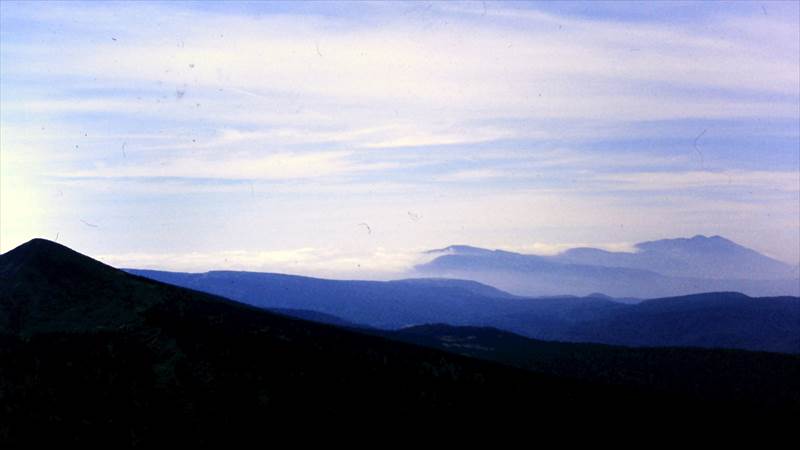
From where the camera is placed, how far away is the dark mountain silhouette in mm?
145125

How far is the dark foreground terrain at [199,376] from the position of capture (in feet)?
242

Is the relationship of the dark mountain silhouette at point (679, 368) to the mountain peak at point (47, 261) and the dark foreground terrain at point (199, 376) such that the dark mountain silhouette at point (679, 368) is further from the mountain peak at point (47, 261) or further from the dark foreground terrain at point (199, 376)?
the mountain peak at point (47, 261)

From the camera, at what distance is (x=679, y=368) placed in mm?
168000

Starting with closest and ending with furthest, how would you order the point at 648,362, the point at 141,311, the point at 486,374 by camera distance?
1. the point at 141,311
2. the point at 486,374
3. the point at 648,362

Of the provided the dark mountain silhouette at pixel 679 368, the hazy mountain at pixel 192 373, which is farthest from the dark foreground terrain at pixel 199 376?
the dark mountain silhouette at pixel 679 368

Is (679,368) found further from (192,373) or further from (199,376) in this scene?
(192,373)

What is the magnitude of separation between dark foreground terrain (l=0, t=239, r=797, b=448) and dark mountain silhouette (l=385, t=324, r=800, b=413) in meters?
30.6

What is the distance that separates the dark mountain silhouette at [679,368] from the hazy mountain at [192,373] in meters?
33.2

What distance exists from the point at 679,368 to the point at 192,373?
120 meters

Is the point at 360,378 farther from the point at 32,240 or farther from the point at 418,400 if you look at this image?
the point at 32,240

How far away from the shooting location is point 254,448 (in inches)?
2911

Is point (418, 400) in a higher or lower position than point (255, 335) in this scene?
lower

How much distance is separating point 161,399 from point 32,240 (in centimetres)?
4252

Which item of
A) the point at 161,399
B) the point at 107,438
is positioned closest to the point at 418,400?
the point at 161,399
